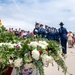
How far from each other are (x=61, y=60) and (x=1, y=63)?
3.19ft

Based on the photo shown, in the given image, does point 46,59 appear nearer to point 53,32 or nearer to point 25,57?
point 25,57

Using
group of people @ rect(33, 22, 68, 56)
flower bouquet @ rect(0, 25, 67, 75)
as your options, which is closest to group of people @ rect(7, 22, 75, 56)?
group of people @ rect(33, 22, 68, 56)

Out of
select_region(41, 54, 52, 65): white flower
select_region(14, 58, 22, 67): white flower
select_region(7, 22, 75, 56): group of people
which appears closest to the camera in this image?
select_region(14, 58, 22, 67): white flower

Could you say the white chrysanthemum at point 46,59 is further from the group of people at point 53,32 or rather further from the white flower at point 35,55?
the group of people at point 53,32

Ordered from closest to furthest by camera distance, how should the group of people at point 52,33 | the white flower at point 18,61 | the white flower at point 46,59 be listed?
the white flower at point 18,61 → the white flower at point 46,59 → the group of people at point 52,33

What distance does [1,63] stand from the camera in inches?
176

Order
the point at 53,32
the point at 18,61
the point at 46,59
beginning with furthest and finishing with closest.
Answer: the point at 53,32
the point at 46,59
the point at 18,61

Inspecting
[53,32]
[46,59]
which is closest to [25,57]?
[46,59]

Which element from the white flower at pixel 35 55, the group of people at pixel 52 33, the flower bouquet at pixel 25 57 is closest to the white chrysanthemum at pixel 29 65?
the flower bouquet at pixel 25 57

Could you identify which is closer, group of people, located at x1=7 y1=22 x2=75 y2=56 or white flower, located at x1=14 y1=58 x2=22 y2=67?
white flower, located at x1=14 y1=58 x2=22 y2=67

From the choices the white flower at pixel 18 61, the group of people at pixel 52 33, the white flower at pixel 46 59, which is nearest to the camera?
the white flower at pixel 18 61

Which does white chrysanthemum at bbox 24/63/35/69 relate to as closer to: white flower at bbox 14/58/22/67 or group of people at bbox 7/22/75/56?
white flower at bbox 14/58/22/67

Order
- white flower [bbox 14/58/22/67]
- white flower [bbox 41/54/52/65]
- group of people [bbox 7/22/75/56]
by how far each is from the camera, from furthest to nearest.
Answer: group of people [bbox 7/22/75/56]
white flower [bbox 41/54/52/65]
white flower [bbox 14/58/22/67]

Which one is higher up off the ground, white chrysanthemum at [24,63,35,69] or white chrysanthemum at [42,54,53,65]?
white chrysanthemum at [42,54,53,65]
